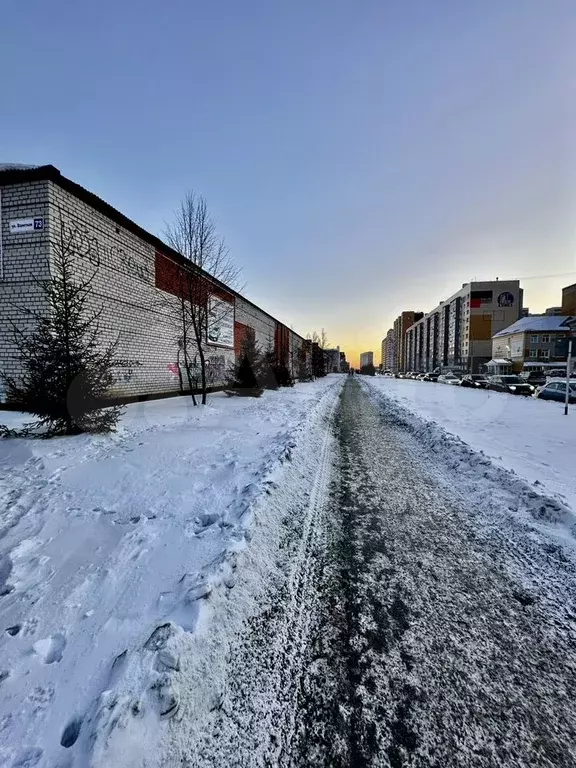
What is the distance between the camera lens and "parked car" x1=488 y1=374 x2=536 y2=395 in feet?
79.7

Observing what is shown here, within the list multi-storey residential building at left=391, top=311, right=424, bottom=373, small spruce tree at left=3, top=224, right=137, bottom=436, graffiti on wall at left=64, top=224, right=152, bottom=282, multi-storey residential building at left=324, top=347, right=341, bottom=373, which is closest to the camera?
small spruce tree at left=3, top=224, right=137, bottom=436

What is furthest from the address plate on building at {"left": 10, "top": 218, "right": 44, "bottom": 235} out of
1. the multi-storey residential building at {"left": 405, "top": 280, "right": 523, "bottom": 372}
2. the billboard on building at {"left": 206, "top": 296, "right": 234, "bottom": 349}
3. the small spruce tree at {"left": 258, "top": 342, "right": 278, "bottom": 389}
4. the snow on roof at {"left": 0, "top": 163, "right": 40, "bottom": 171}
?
the multi-storey residential building at {"left": 405, "top": 280, "right": 523, "bottom": 372}

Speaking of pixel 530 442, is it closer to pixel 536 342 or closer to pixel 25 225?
pixel 25 225

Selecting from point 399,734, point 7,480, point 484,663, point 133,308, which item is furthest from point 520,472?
point 133,308

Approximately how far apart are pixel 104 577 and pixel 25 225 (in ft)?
32.2

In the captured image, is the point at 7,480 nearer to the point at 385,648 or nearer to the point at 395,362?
the point at 385,648

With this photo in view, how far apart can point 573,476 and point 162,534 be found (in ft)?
19.8

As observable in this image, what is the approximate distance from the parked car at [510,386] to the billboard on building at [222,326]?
70.9 ft

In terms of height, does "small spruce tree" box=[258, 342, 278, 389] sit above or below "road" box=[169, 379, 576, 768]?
above

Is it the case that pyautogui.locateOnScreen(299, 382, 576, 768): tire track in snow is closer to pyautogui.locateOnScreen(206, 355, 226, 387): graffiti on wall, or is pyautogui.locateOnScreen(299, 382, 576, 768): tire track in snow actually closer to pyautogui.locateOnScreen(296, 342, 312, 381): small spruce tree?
pyautogui.locateOnScreen(206, 355, 226, 387): graffiti on wall

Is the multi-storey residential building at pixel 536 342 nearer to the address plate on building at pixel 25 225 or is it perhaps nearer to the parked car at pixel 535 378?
the parked car at pixel 535 378

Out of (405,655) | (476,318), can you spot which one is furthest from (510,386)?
(476,318)

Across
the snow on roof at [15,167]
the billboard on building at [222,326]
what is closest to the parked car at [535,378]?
the billboard on building at [222,326]

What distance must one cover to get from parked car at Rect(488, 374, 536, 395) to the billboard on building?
21612mm
